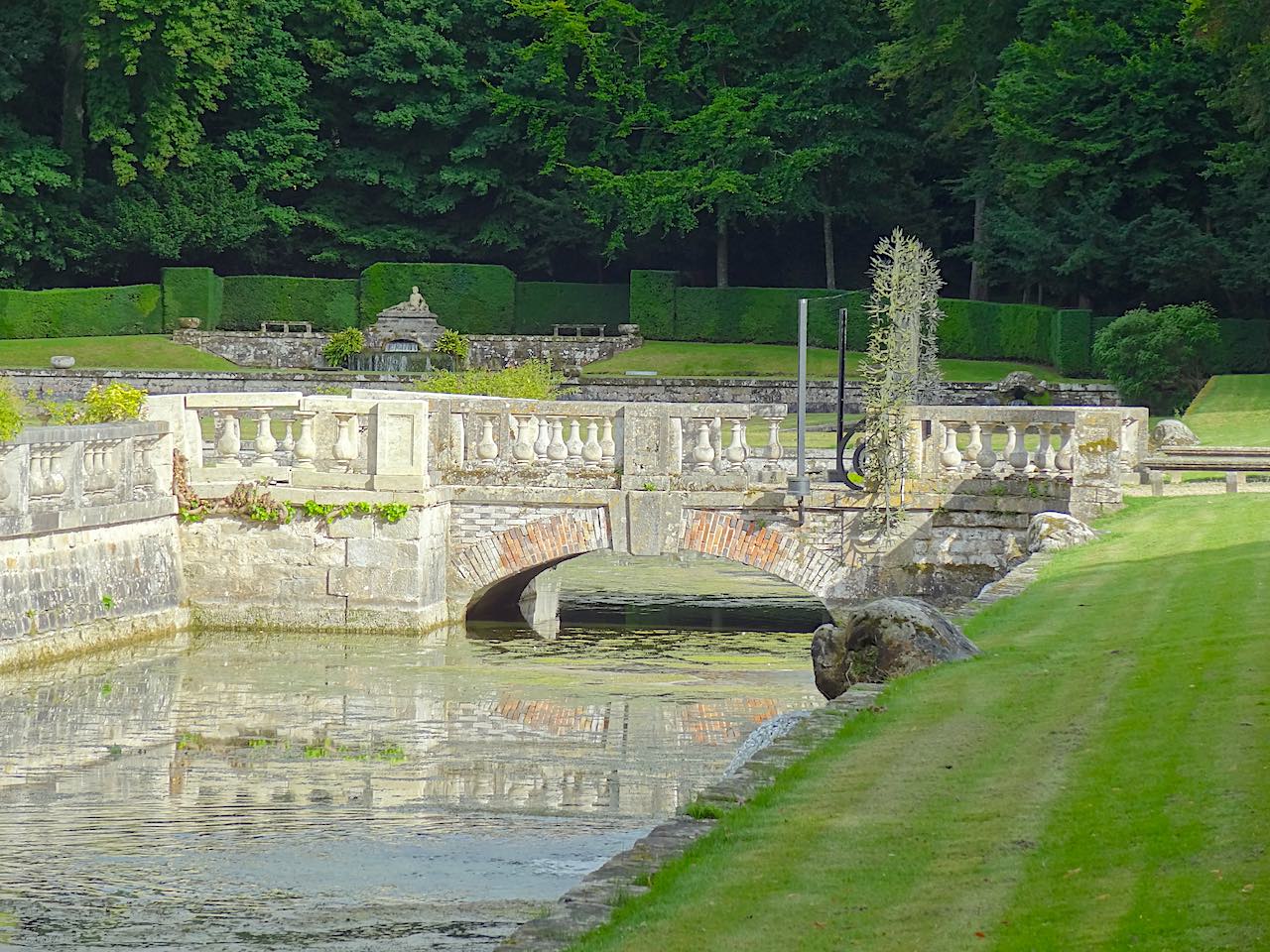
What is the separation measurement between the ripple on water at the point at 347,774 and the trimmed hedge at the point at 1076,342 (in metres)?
27.9

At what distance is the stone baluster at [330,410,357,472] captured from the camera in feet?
54.3

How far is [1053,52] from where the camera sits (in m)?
43.1

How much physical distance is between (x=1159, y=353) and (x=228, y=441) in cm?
2514

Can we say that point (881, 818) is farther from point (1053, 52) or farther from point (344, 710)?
point (1053, 52)

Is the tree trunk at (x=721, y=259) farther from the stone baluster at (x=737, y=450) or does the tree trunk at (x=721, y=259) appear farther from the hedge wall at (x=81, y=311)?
the stone baluster at (x=737, y=450)

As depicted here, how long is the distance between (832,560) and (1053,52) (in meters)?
29.6

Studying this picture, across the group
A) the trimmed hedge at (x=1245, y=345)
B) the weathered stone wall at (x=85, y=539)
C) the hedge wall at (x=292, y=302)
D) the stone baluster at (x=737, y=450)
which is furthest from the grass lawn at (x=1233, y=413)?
the hedge wall at (x=292, y=302)

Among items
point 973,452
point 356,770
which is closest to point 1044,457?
point 973,452

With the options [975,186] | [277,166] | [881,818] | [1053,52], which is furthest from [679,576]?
[277,166]

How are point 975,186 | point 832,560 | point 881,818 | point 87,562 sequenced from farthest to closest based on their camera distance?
1. point 975,186
2. point 832,560
3. point 87,562
4. point 881,818

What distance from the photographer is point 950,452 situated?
16.4 meters

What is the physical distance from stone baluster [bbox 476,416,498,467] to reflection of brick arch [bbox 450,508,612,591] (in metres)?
Answer: 0.67

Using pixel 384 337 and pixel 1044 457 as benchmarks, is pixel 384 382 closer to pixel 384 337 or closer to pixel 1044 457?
pixel 384 337

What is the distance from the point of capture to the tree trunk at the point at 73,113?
51.9m
